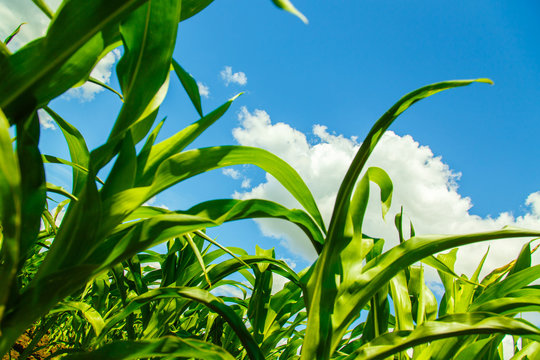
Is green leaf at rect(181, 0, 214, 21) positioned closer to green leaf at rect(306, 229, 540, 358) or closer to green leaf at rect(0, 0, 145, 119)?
green leaf at rect(0, 0, 145, 119)

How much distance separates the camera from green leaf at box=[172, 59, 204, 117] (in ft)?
1.66

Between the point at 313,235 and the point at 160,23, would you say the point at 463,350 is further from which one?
the point at 160,23

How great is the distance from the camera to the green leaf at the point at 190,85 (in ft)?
1.66

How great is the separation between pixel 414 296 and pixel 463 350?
301mm

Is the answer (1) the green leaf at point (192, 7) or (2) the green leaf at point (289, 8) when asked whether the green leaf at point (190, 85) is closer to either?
(1) the green leaf at point (192, 7)

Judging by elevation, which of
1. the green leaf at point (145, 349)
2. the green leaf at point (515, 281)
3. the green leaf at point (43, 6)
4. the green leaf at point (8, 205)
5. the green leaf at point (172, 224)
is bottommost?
the green leaf at point (145, 349)

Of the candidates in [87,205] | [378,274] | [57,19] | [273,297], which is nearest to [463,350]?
[378,274]

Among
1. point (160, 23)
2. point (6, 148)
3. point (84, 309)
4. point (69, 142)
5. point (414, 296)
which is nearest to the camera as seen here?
point (6, 148)

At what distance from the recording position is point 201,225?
438 millimetres

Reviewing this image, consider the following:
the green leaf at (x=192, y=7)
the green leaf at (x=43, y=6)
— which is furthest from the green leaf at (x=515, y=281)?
the green leaf at (x=43, y=6)

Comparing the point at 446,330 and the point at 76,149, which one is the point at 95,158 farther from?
the point at 446,330

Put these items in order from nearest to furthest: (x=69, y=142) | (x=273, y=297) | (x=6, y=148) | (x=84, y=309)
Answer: (x=6, y=148)
(x=69, y=142)
(x=84, y=309)
(x=273, y=297)

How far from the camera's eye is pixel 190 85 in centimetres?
51

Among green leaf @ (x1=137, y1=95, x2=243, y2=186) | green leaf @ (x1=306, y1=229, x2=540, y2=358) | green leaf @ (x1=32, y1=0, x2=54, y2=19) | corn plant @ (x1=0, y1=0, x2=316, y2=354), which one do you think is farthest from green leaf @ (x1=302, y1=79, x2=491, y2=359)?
green leaf @ (x1=32, y1=0, x2=54, y2=19)
